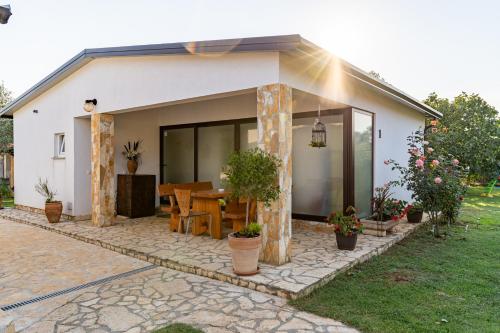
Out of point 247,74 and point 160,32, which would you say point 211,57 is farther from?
point 160,32

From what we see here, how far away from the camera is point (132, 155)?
29.9 ft

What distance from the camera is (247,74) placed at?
4781mm

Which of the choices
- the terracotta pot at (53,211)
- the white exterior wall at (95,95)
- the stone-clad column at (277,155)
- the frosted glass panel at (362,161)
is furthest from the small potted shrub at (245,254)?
the terracotta pot at (53,211)

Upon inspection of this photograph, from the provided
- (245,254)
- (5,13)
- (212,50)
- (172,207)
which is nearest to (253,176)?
(245,254)

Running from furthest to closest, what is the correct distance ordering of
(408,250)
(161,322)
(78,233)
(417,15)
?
(417,15), (78,233), (408,250), (161,322)

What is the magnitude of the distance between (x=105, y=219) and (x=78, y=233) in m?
0.73

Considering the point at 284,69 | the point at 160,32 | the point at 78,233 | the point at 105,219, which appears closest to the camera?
the point at 284,69

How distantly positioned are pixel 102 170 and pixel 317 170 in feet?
15.9

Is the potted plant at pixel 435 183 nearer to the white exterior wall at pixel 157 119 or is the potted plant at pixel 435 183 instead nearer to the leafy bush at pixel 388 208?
the leafy bush at pixel 388 208

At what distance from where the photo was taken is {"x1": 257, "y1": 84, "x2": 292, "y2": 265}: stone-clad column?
4.53 m

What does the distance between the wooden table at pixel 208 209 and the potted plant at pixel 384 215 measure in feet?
9.62

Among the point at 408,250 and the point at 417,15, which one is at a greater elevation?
the point at 417,15

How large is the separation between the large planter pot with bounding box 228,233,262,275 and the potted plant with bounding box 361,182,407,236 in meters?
3.28

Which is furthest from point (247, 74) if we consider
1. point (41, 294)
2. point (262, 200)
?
point (41, 294)
